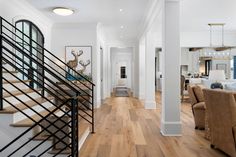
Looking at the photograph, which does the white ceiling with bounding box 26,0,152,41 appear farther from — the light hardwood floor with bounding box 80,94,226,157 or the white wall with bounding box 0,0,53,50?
the light hardwood floor with bounding box 80,94,226,157

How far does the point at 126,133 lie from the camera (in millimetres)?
4855

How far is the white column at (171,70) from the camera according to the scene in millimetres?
4648

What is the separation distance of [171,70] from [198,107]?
1162mm

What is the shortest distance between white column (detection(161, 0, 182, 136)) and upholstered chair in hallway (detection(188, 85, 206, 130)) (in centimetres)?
77

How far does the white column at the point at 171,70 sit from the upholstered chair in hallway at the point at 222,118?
833 millimetres

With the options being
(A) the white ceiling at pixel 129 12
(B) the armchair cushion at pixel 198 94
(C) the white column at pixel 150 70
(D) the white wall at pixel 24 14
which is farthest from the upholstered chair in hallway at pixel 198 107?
(D) the white wall at pixel 24 14

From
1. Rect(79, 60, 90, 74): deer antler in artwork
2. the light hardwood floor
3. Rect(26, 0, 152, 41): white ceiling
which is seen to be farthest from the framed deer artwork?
the light hardwood floor

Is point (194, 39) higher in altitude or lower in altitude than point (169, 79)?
higher

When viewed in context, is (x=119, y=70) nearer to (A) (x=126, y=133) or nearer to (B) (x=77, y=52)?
(B) (x=77, y=52)

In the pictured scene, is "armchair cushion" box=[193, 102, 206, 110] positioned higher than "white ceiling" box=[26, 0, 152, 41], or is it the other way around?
"white ceiling" box=[26, 0, 152, 41]

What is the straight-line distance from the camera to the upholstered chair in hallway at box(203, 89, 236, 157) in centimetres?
324

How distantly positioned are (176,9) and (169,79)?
55.8 inches

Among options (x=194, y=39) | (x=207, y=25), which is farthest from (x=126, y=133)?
(x=194, y=39)

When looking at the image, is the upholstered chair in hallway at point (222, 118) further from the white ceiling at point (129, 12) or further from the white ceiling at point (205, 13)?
the white ceiling at point (205, 13)
